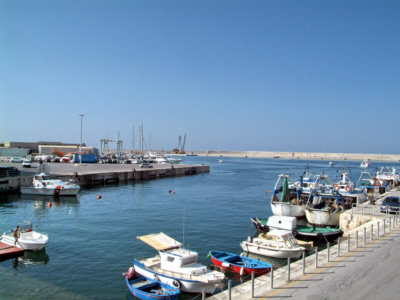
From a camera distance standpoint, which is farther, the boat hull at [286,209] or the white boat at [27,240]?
the boat hull at [286,209]

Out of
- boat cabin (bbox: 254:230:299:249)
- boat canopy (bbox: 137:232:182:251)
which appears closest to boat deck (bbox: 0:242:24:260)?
A: boat canopy (bbox: 137:232:182:251)

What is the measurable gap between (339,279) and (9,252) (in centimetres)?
2073

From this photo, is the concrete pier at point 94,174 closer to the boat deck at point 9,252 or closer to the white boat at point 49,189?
the white boat at point 49,189

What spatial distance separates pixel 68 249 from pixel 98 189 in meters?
35.6

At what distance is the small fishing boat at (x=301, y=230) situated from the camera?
26867 millimetres

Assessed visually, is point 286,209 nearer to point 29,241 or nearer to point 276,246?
point 276,246

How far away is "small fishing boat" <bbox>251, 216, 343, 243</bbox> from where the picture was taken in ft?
88.1

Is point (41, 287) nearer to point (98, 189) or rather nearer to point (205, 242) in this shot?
point (205, 242)

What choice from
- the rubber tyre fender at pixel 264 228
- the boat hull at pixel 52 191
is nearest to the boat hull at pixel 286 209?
the rubber tyre fender at pixel 264 228

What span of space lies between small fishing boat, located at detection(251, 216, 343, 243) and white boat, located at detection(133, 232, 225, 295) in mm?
12879

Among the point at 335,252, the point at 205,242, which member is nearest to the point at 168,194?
the point at 205,242

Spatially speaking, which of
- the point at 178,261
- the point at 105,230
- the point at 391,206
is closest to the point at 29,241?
the point at 105,230

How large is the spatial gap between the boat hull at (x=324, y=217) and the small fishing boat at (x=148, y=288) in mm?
21396

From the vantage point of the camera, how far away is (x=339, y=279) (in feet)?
45.8
